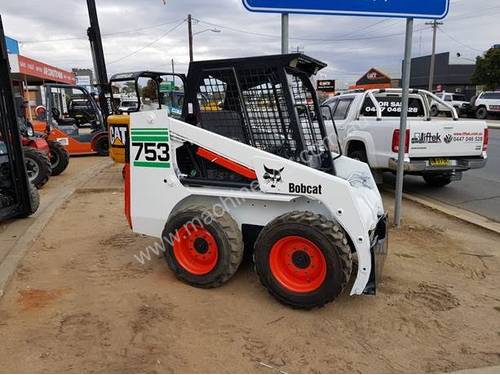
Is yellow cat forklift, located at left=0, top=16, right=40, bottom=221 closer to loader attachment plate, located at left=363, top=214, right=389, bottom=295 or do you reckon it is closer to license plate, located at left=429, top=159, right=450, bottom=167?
loader attachment plate, located at left=363, top=214, right=389, bottom=295

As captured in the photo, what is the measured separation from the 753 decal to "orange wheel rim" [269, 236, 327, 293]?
52.8 inches

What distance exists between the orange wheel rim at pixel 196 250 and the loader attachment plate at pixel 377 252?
52.9 inches

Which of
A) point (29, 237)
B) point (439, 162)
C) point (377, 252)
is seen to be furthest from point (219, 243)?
point (439, 162)

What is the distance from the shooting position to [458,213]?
7273 millimetres

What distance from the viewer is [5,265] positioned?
4.84 meters

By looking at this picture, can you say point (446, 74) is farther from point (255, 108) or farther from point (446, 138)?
point (255, 108)

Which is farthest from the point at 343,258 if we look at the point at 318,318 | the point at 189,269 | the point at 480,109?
the point at 480,109

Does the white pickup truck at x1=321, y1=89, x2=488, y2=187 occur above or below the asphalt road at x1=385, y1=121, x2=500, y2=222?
above

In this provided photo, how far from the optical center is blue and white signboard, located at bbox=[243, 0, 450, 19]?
187 inches

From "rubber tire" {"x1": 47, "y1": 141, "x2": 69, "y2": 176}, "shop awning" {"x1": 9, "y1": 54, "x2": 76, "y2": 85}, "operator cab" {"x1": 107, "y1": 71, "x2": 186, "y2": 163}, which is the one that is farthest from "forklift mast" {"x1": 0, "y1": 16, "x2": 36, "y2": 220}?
"shop awning" {"x1": 9, "y1": 54, "x2": 76, "y2": 85}

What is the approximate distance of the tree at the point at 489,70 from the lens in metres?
40.4

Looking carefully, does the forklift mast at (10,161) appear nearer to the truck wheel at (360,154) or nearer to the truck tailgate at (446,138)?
the truck wheel at (360,154)

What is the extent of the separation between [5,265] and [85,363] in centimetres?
226

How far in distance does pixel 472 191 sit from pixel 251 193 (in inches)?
258
